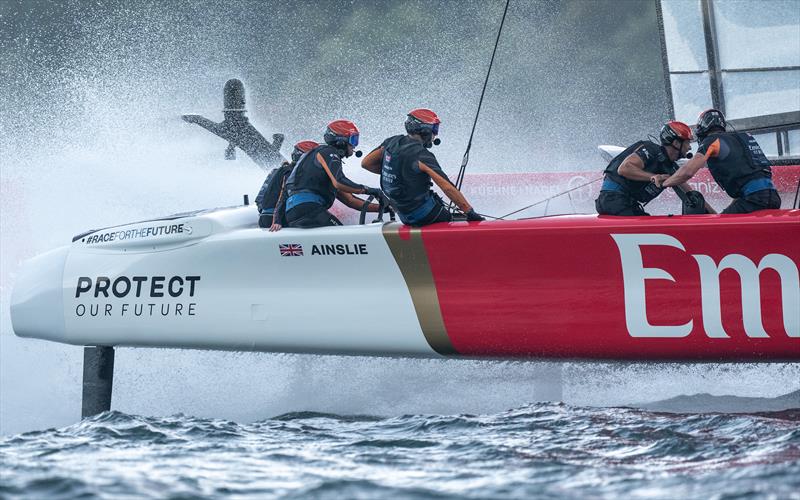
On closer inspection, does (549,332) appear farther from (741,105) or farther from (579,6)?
(579,6)

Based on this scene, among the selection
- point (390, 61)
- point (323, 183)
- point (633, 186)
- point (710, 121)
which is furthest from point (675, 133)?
point (390, 61)

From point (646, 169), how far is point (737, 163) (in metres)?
0.48

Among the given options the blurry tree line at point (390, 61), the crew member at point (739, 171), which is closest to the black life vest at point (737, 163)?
the crew member at point (739, 171)

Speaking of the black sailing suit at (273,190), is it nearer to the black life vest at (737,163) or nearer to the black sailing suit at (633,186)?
the black sailing suit at (633,186)

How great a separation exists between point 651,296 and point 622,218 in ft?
1.27

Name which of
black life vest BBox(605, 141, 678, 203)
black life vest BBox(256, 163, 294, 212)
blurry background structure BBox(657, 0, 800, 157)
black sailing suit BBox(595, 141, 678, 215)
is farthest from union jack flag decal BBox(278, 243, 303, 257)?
blurry background structure BBox(657, 0, 800, 157)

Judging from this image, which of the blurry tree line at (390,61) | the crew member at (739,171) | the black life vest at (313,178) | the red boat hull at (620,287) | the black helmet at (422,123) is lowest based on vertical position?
the red boat hull at (620,287)

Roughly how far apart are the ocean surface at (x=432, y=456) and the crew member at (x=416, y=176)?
1.01m

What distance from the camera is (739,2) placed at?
731 cm

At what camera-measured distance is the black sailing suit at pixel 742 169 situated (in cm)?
445

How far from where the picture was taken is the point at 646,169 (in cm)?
480

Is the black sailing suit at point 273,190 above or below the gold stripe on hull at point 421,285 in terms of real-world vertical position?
above

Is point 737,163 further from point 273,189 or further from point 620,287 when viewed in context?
point 273,189

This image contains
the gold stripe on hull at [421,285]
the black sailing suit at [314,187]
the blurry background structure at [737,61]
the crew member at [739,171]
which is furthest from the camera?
the blurry background structure at [737,61]
